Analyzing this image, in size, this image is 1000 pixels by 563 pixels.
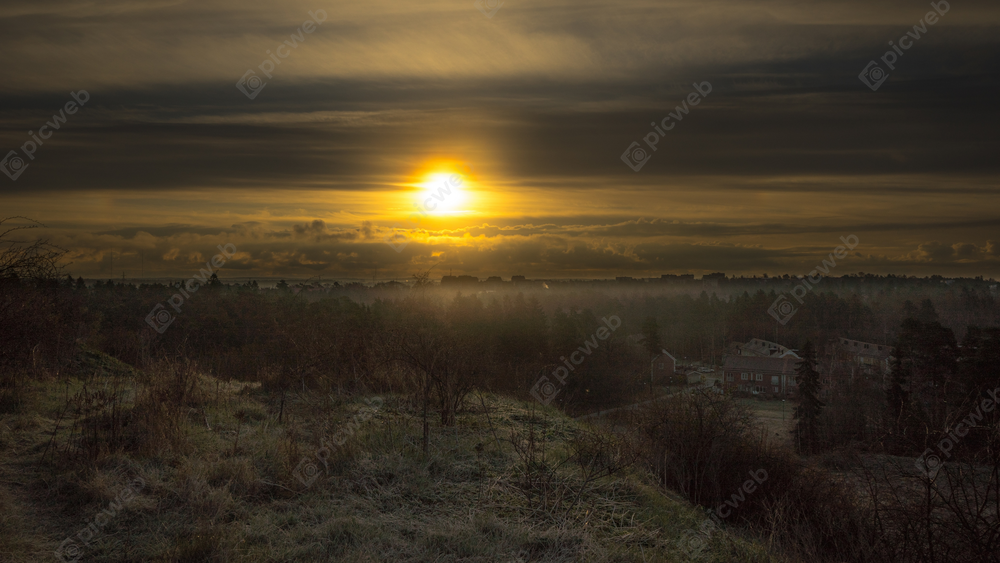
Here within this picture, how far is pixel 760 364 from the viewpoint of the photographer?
2004 inches

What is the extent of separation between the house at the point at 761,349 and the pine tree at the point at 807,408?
17743mm

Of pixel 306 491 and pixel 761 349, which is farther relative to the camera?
pixel 761 349

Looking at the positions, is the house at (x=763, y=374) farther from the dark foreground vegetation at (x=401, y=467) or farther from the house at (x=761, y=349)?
the dark foreground vegetation at (x=401, y=467)

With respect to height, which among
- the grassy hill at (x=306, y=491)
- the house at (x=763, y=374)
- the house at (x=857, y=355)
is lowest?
the grassy hill at (x=306, y=491)

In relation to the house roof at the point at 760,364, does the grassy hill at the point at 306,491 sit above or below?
below

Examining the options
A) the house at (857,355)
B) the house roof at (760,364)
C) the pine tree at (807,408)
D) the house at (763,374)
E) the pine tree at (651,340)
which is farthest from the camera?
the pine tree at (651,340)

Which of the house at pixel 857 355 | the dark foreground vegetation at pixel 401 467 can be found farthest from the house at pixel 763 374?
the dark foreground vegetation at pixel 401 467

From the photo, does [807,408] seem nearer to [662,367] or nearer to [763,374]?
[763,374]

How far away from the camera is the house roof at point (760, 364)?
50.1 meters

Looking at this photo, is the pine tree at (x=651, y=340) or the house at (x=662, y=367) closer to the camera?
the house at (x=662, y=367)

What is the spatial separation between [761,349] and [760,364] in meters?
5.86

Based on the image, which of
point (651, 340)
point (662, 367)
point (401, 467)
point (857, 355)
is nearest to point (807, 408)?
point (662, 367)

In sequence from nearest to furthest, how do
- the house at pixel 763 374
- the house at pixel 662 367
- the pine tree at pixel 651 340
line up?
the house at pixel 662 367, the house at pixel 763 374, the pine tree at pixel 651 340

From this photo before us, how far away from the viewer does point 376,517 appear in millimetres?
6008
